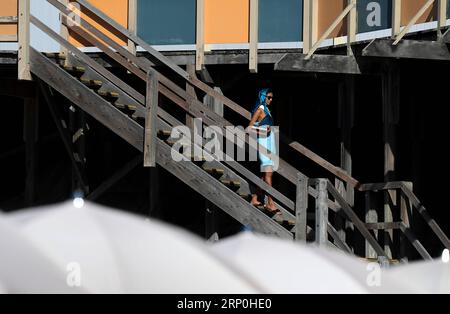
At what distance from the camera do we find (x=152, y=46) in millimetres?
16141

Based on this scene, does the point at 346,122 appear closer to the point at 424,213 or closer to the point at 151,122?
the point at 424,213

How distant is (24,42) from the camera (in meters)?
14.8

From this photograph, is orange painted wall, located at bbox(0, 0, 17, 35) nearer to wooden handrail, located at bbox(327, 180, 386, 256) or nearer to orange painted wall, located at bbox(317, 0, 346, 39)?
orange painted wall, located at bbox(317, 0, 346, 39)

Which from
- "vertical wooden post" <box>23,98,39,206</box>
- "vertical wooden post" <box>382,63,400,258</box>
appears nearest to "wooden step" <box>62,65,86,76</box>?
"vertical wooden post" <box>23,98,39,206</box>

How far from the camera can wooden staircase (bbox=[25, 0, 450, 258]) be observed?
43.8 ft

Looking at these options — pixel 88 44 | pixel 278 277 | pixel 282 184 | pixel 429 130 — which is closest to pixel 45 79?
pixel 88 44

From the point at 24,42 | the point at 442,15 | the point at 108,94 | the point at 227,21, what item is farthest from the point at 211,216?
the point at 442,15

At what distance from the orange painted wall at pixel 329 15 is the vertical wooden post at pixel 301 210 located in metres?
2.60

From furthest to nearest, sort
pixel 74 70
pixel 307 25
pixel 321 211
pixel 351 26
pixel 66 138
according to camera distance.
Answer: pixel 66 138, pixel 307 25, pixel 74 70, pixel 351 26, pixel 321 211

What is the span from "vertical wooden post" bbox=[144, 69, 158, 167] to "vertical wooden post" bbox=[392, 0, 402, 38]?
267 centimetres

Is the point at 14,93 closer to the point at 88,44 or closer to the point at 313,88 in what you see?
the point at 88,44

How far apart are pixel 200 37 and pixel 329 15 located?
170cm

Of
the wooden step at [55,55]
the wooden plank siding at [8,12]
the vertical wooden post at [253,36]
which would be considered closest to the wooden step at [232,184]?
the vertical wooden post at [253,36]

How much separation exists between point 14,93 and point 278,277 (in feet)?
35.5
